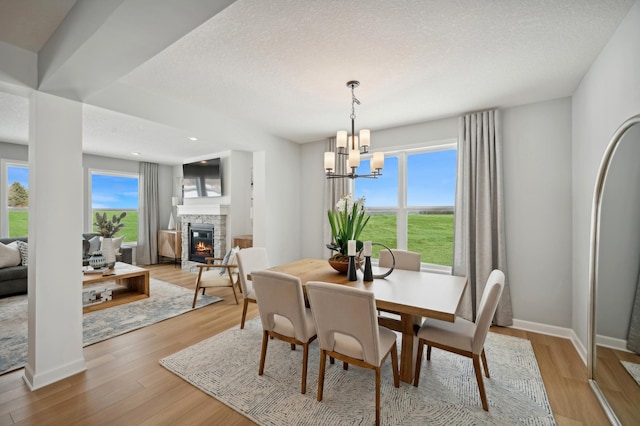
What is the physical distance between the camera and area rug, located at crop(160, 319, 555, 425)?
5.73 ft

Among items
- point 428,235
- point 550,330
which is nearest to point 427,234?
point 428,235

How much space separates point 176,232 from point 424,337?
19.5ft

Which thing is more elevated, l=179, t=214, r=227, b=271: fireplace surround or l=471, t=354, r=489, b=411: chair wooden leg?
l=179, t=214, r=227, b=271: fireplace surround

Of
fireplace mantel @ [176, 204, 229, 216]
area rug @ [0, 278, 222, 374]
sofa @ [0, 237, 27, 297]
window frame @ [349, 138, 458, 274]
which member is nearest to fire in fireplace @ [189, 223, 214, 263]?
fireplace mantel @ [176, 204, 229, 216]

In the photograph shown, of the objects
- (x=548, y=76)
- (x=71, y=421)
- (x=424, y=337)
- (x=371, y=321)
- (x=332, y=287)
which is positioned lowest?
(x=71, y=421)

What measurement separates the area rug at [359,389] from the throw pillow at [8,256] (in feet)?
12.2

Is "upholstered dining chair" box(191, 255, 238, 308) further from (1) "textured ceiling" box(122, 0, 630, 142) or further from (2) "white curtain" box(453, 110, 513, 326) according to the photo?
(2) "white curtain" box(453, 110, 513, 326)

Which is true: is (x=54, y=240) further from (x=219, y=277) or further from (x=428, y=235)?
(x=428, y=235)

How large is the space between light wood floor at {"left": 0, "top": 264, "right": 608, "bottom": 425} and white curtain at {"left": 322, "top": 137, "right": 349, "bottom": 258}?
239 centimetres

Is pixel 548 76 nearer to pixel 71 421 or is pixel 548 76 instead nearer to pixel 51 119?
pixel 51 119

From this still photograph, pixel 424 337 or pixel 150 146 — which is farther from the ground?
pixel 150 146

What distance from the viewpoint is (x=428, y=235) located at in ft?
13.2

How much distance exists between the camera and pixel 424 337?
199 cm

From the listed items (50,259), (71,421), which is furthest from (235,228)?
(71,421)
